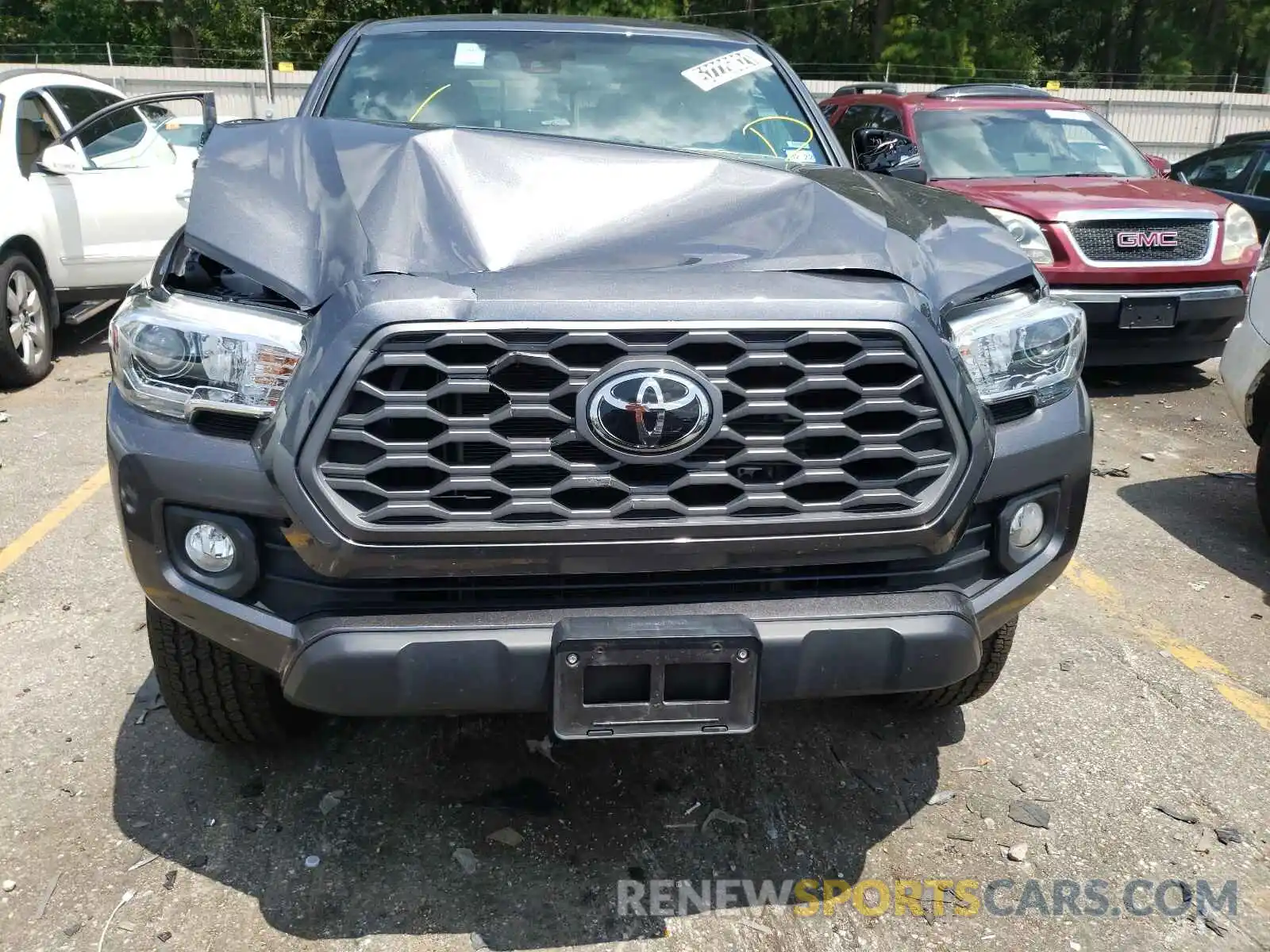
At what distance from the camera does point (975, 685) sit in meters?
2.90

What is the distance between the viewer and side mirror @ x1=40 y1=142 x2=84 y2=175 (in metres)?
6.07

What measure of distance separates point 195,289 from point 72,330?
6.73 meters

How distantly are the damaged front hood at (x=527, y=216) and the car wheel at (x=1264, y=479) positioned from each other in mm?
2528

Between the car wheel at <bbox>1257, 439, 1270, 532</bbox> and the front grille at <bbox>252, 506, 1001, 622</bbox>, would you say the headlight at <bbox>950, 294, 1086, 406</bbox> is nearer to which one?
the front grille at <bbox>252, 506, 1001, 622</bbox>

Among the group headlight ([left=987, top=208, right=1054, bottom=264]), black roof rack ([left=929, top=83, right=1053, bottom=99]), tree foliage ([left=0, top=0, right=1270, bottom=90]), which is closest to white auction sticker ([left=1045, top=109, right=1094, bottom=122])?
black roof rack ([left=929, top=83, right=1053, bottom=99])

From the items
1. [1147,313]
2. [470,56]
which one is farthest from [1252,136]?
[470,56]

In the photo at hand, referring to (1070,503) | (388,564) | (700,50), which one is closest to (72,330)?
(700,50)

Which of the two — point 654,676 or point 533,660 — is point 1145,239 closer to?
point 654,676

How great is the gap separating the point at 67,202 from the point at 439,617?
6.00 m

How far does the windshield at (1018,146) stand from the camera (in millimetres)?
7527

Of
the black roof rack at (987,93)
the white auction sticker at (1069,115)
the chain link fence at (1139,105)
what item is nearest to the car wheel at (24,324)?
the black roof rack at (987,93)

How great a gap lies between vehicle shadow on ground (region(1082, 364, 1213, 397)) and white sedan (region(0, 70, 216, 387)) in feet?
19.3

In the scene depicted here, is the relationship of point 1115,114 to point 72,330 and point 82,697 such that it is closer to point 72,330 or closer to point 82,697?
point 72,330

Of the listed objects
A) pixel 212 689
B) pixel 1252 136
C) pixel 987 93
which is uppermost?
pixel 987 93
